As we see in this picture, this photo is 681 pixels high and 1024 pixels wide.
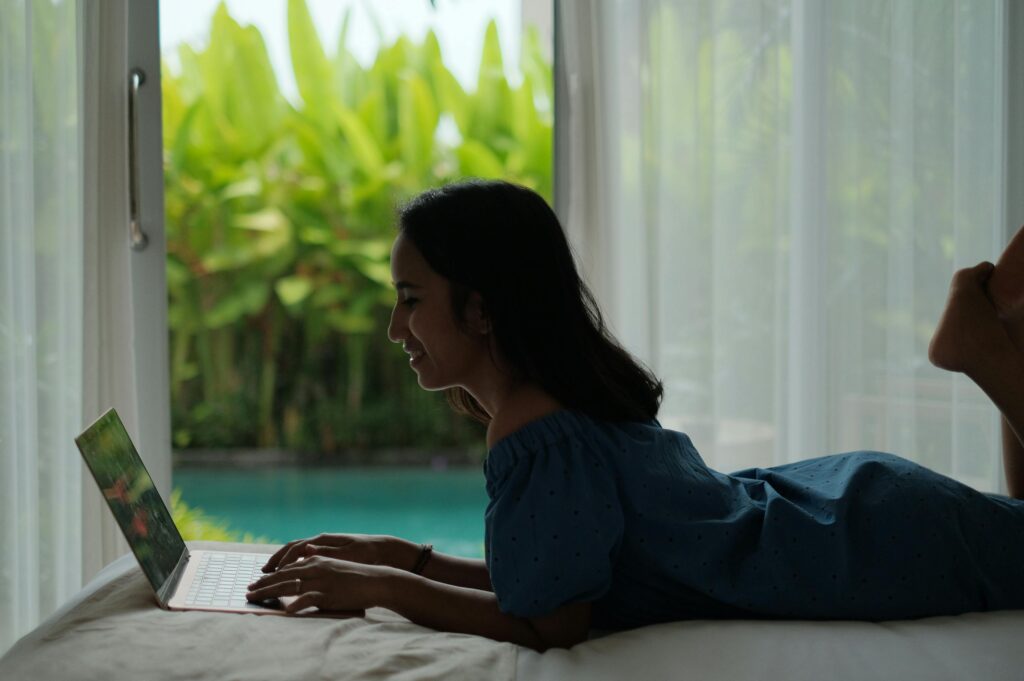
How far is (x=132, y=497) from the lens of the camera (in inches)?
46.0

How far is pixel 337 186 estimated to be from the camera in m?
5.20

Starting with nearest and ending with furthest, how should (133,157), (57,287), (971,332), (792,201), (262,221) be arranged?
(971,332), (57,287), (133,157), (792,201), (262,221)

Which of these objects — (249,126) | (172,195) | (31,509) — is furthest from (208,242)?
(31,509)

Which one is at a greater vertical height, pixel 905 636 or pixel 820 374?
pixel 820 374

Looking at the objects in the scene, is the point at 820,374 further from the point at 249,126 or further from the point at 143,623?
the point at 249,126

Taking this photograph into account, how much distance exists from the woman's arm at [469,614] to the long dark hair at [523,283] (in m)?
0.24

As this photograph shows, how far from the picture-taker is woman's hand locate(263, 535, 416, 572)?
1210 mm

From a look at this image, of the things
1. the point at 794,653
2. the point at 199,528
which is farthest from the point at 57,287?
the point at 199,528

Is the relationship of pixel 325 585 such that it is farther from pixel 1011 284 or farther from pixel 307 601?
pixel 1011 284

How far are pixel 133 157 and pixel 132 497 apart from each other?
3.60 ft

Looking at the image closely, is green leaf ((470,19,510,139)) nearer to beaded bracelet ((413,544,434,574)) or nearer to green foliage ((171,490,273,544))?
green foliage ((171,490,273,544))

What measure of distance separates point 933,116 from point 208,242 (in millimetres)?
3936

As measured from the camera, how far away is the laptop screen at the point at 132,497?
1.07 meters

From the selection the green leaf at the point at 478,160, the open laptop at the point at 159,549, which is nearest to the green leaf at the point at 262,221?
the green leaf at the point at 478,160
